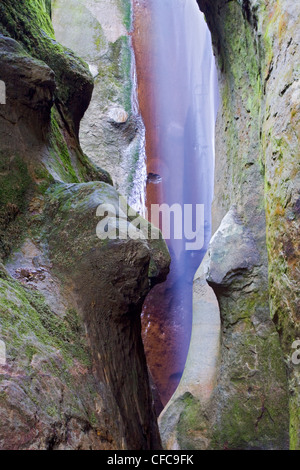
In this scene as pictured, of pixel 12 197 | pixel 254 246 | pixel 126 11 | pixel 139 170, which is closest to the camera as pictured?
pixel 12 197

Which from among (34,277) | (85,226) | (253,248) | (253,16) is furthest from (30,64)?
(253,248)

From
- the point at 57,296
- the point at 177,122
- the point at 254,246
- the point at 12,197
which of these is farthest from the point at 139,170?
the point at 57,296

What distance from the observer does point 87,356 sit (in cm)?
183

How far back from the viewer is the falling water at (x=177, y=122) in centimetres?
660

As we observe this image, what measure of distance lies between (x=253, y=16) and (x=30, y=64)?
1614 mm

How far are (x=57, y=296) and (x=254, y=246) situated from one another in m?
1.75

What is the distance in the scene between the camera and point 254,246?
3.21 metres

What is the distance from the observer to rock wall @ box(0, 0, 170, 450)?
1401 millimetres

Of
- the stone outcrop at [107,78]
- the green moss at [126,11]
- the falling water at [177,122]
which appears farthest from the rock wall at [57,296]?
the green moss at [126,11]

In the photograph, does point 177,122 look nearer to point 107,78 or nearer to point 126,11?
point 107,78

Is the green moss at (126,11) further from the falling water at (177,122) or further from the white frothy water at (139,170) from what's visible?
the white frothy water at (139,170)

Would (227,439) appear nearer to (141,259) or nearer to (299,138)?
(141,259)

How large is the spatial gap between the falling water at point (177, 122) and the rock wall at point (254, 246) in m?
2.26

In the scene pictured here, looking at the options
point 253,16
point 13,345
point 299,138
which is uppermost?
point 253,16
